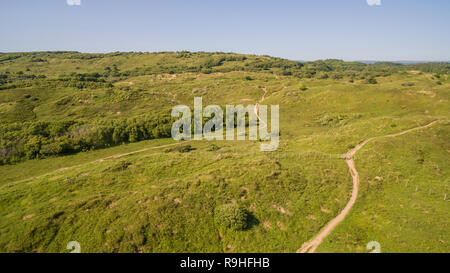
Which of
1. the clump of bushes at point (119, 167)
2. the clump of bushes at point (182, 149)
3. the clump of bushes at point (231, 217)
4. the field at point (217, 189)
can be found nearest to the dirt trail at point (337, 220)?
the field at point (217, 189)

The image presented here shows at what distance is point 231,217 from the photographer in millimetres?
23422

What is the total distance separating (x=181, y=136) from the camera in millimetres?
62219

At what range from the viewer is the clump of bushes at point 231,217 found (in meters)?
23.0

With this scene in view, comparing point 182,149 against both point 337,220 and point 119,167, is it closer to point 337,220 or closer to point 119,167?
point 119,167

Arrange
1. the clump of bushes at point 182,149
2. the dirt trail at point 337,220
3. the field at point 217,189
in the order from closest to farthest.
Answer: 1. the dirt trail at point 337,220
2. the field at point 217,189
3. the clump of bushes at point 182,149

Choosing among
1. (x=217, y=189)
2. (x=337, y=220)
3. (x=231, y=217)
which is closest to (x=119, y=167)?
(x=217, y=189)

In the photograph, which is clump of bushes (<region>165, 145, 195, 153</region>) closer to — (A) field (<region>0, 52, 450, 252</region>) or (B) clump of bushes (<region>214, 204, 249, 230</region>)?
(A) field (<region>0, 52, 450, 252</region>)

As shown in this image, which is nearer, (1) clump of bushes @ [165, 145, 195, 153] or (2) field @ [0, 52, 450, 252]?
(2) field @ [0, 52, 450, 252]

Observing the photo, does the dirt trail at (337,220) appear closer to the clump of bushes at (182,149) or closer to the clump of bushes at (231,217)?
the clump of bushes at (231,217)

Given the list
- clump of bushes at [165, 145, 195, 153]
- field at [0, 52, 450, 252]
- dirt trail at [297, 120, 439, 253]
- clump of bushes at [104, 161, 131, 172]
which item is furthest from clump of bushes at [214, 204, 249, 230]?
clump of bushes at [165, 145, 195, 153]

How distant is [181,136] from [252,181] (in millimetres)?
36446

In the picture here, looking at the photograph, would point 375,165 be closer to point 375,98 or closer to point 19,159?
point 375,98

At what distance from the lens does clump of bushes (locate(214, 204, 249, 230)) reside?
23000 millimetres
